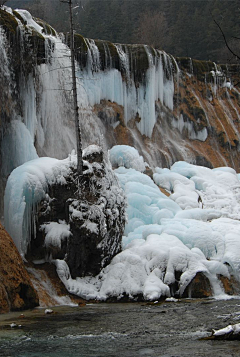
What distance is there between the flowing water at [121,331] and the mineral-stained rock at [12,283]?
470mm

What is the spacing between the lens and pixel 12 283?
10555 millimetres

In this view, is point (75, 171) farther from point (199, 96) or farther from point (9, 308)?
point (199, 96)

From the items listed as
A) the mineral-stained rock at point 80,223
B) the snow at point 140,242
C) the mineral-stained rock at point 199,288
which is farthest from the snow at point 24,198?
the mineral-stained rock at point 199,288

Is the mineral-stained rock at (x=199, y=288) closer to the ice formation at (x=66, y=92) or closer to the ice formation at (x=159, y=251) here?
the ice formation at (x=159, y=251)

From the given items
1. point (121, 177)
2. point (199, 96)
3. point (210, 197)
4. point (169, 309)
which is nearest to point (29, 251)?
point (169, 309)

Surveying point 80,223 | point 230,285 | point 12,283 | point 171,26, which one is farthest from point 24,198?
point 171,26

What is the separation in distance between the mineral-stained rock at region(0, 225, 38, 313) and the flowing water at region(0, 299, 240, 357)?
0.47 m

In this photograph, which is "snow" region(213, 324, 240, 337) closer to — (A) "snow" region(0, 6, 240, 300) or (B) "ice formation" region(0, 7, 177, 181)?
(A) "snow" region(0, 6, 240, 300)

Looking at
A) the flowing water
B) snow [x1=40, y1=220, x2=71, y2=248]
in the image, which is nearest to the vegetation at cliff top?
snow [x1=40, y1=220, x2=71, y2=248]

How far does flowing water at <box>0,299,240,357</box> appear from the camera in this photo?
654 centimetres

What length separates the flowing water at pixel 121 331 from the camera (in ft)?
21.4

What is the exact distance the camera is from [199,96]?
102 ft

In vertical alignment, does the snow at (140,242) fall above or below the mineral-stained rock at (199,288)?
above

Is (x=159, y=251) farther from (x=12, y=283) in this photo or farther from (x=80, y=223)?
(x=12, y=283)
